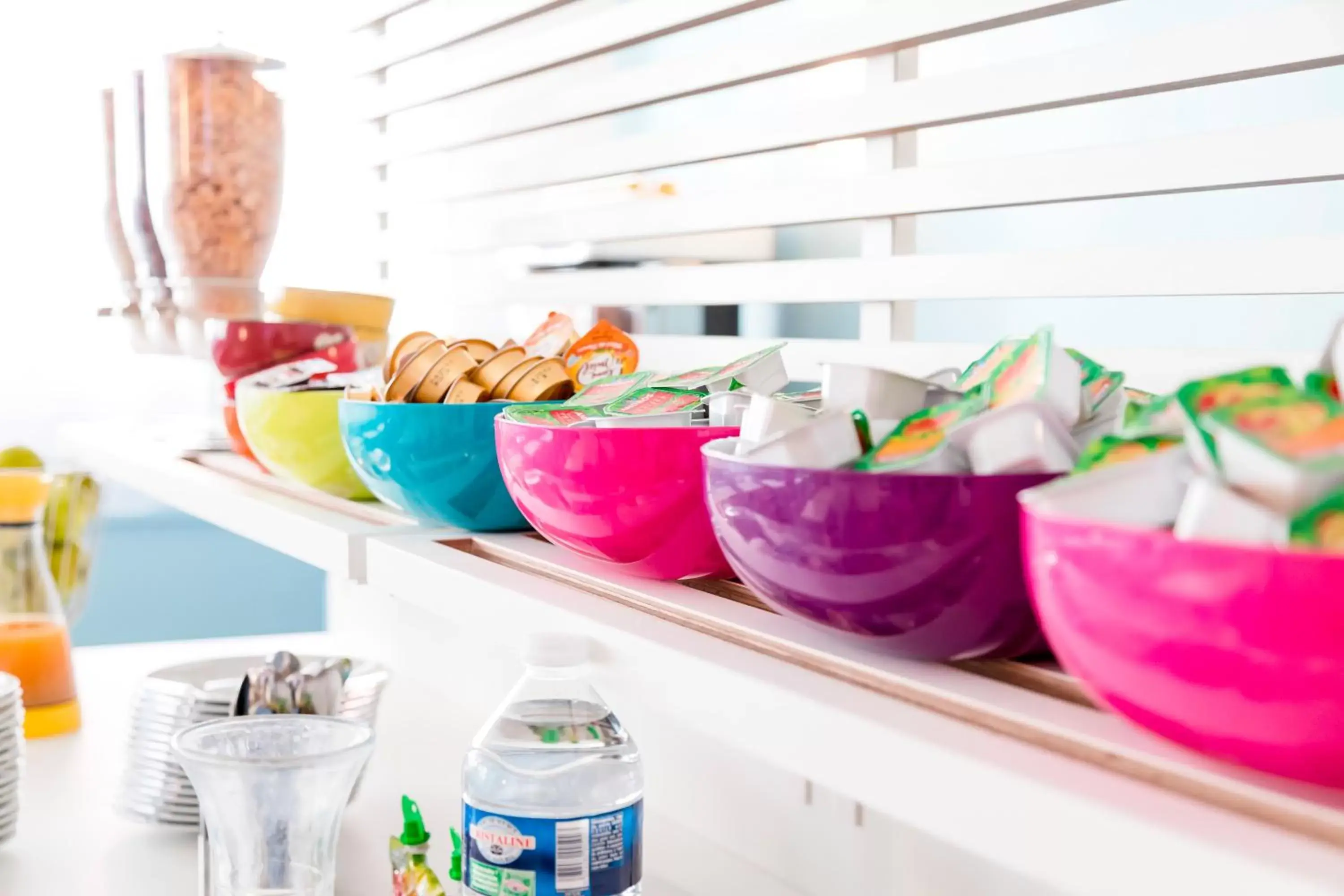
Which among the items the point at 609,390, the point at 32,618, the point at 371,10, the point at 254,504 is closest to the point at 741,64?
the point at 609,390

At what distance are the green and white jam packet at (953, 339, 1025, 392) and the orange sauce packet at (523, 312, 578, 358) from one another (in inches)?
18.5

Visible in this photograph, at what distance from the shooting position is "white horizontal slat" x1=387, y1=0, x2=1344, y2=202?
2.15ft

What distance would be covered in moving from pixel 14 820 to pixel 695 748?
1.89 feet

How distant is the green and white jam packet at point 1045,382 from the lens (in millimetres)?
462

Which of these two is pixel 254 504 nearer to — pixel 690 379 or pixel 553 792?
pixel 553 792

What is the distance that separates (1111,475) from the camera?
375 mm

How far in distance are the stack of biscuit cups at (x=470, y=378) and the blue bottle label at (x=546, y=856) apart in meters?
0.26

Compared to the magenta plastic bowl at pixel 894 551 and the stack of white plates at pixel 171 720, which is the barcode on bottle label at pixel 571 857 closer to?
the magenta plastic bowl at pixel 894 551

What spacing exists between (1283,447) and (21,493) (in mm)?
1401

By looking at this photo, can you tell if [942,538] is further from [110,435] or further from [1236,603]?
[110,435]

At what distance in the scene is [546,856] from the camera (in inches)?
29.7

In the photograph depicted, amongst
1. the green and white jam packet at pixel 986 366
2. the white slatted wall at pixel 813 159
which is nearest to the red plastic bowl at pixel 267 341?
the white slatted wall at pixel 813 159

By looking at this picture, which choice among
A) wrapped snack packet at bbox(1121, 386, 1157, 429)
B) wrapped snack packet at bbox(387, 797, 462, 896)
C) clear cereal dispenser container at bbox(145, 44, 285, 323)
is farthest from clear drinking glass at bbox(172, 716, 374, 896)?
clear cereal dispenser container at bbox(145, 44, 285, 323)

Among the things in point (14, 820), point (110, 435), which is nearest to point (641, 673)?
point (14, 820)
